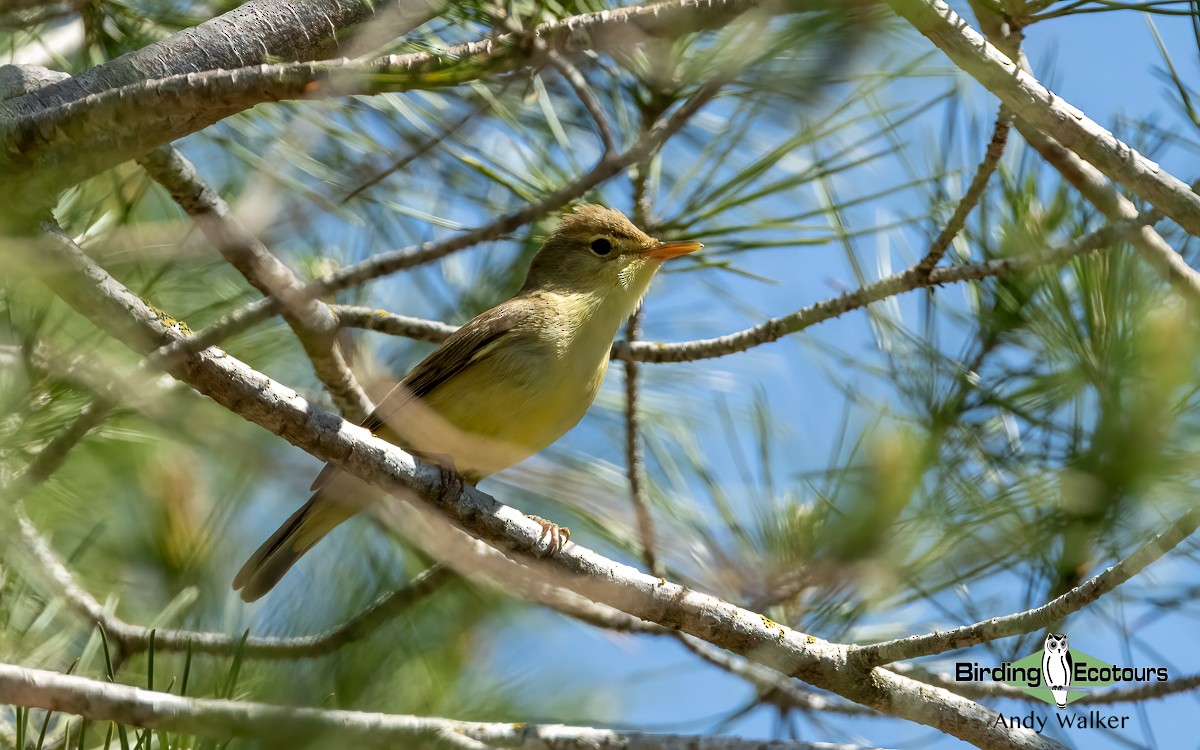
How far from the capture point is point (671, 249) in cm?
413

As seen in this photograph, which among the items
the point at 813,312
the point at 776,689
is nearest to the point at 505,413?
the point at 813,312

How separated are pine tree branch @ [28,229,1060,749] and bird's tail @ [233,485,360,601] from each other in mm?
999

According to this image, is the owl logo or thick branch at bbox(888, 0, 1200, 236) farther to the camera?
the owl logo

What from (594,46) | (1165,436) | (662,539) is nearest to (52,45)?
Answer: (594,46)

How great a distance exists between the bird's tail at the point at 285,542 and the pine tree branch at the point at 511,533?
100 cm

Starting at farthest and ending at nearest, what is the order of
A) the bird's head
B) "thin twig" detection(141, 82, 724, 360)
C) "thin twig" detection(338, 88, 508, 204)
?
the bird's head
"thin twig" detection(141, 82, 724, 360)
"thin twig" detection(338, 88, 508, 204)

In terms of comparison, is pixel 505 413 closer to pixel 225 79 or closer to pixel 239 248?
pixel 239 248

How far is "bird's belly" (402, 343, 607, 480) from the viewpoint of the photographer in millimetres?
3703

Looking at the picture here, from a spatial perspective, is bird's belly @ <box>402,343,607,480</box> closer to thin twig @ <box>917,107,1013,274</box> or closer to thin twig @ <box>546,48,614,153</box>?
thin twig @ <box>546,48,614,153</box>

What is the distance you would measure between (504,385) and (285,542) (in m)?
1.02

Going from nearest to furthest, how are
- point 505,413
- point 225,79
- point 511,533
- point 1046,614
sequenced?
point 225,79 < point 1046,614 < point 511,533 < point 505,413

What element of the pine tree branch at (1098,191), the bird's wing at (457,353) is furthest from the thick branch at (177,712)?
the pine tree branch at (1098,191)

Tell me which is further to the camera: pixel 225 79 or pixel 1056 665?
pixel 1056 665

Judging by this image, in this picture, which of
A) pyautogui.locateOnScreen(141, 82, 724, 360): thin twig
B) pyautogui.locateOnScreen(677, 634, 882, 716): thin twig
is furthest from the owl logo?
pyautogui.locateOnScreen(141, 82, 724, 360): thin twig
